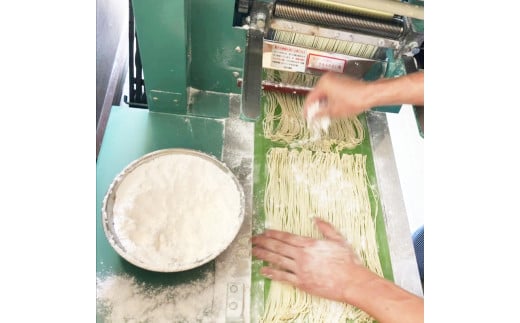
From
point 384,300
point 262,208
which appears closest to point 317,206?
point 262,208

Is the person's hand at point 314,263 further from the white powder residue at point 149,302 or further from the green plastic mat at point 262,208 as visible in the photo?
the white powder residue at point 149,302

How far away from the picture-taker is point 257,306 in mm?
1775

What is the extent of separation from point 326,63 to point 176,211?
0.98 metres

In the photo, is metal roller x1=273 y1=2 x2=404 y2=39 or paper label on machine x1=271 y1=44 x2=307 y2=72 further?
paper label on machine x1=271 y1=44 x2=307 y2=72

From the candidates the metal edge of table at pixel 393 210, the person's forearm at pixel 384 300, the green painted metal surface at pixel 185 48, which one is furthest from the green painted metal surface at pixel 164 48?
the person's forearm at pixel 384 300

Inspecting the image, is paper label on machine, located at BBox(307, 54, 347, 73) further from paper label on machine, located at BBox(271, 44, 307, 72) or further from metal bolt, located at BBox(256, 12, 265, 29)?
metal bolt, located at BBox(256, 12, 265, 29)

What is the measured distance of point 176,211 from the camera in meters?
1.76

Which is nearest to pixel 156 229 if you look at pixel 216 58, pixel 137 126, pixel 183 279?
pixel 183 279

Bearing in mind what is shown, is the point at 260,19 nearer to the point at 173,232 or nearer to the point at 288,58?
the point at 288,58

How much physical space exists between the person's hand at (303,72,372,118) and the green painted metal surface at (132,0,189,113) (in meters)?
0.60

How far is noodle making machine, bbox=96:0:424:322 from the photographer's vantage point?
162cm

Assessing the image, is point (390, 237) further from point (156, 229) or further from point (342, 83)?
point (156, 229)

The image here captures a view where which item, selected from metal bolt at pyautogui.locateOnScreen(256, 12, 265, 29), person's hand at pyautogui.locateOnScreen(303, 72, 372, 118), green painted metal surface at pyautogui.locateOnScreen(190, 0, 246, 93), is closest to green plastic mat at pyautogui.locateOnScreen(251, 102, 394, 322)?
green painted metal surface at pyautogui.locateOnScreen(190, 0, 246, 93)

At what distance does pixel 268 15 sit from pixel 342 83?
1.26ft
